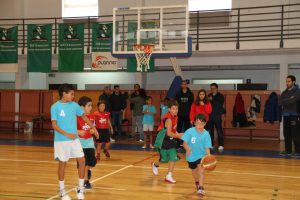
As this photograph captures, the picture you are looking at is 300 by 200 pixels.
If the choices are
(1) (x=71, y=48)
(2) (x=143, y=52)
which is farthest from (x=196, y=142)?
(1) (x=71, y=48)

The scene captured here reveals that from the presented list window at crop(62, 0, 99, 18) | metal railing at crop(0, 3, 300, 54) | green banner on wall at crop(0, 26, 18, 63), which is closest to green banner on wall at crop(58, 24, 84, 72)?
metal railing at crop(0, 3, 300, 54)

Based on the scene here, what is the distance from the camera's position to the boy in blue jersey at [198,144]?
648 centimetres

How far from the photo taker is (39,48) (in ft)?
53.8

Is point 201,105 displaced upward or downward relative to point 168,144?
upward

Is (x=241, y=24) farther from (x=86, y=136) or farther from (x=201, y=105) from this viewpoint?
Result: (x=86, y=136)

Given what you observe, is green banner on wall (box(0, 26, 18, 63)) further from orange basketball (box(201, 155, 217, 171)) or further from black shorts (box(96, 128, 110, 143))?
orange basketball (box(201, 155, 217, 171))

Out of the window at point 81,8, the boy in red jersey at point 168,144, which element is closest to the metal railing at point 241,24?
the window at point 81,8

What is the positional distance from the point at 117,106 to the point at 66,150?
908 centimetres

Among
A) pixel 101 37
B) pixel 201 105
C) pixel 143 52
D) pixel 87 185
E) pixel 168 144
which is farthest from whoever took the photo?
pixel 101 37

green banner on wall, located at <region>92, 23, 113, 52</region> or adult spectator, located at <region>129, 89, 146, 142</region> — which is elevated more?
green banner on wall, located at <region>92, 23, 113, 52</region>

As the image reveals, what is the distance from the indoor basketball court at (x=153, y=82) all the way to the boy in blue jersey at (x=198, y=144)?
0.46 metres

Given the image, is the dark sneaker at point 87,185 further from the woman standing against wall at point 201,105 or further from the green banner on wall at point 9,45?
the green banner on wall at point 9,45

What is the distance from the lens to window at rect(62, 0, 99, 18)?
61.1 feet

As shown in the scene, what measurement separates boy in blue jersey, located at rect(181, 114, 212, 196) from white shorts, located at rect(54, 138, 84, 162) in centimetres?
169
